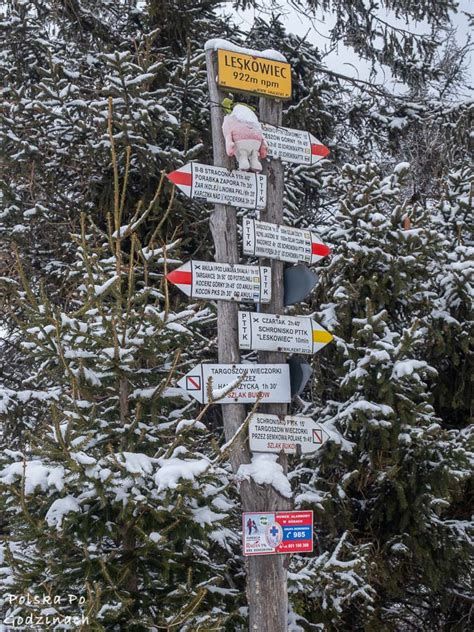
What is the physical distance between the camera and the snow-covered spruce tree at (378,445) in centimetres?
596

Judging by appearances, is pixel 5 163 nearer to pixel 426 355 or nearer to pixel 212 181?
pixel 212 181

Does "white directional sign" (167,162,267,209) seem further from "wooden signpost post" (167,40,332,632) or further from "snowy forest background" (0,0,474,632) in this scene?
"snowy forest background" (0,0,474,632)

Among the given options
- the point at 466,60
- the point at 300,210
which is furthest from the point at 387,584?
the point at 466,60

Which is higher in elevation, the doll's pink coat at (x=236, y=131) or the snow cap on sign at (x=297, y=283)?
the doll's pink coat at (x=236, y=131)

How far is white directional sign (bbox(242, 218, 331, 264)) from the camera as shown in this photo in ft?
16.7

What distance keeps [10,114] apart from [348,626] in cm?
603

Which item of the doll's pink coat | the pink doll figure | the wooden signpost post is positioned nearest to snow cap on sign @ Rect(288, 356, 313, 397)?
the wooden signpost post

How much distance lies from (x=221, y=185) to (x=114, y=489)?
2.16m

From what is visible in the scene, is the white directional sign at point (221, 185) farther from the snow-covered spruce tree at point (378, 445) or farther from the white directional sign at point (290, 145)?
the snow-covered spruce tree at point (378, 445)

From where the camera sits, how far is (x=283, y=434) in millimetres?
4945

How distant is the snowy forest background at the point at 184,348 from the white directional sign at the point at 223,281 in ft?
0.66

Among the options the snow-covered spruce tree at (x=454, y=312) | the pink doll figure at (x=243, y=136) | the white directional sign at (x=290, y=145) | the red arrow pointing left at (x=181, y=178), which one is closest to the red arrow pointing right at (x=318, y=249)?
the white directional sign at (x=290, y=145)

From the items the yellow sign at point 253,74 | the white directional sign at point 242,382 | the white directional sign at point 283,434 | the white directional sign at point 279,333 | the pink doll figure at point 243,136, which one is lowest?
the white directional sign at point 283,434

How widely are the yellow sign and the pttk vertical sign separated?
2.98 meters
